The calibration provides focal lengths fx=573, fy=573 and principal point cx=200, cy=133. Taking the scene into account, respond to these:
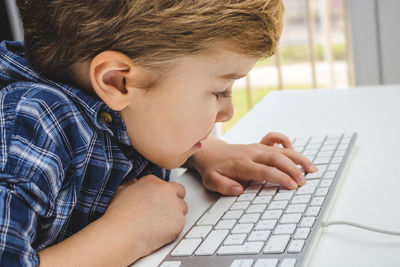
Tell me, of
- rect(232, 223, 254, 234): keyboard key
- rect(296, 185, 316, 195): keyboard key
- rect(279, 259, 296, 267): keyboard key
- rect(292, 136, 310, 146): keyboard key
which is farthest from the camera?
rect(292, 136, 310, 146): keyboard key

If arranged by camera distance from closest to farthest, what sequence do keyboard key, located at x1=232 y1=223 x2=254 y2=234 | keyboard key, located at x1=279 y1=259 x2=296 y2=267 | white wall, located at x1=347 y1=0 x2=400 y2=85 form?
keyboard key, located at x1=279 y1=259 x2=296 y2=267, keyboard key, located at x1=232 y1=223 x2=254 y2=234, white wall, located at x1=347 y1=0 x2=400 y2=85

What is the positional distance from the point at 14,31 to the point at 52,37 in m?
1.43

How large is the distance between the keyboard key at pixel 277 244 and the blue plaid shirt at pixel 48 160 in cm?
23

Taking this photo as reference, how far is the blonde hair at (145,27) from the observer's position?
0.68 m

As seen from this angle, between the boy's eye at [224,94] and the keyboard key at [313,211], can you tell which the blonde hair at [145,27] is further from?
the keyboard key at [313,211]

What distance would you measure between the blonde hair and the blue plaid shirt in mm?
58

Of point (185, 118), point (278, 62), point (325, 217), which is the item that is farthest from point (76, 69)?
point (278, 62)

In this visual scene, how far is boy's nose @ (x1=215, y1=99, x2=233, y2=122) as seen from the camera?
793 mm

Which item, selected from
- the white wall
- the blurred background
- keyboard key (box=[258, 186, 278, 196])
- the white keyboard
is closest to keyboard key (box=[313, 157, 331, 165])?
the white keyboard

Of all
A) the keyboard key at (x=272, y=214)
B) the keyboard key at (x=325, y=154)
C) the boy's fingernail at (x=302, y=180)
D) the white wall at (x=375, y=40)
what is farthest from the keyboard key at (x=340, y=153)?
the white wall at (x=375, y=40)

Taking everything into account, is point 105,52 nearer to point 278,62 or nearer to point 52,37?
point 52,37

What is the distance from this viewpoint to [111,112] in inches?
29.1

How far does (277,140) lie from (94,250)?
1.37 feet

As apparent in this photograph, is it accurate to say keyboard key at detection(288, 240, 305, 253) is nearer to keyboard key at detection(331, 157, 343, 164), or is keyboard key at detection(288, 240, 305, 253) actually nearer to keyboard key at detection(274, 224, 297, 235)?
keyboard key at detection(274, 224, 297, 235)
